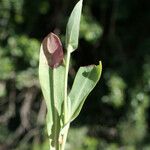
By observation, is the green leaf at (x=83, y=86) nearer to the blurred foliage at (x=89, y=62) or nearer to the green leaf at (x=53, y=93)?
the green leaf at (x=53, y=93)

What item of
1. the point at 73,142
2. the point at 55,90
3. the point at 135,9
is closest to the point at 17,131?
the point at 73,142

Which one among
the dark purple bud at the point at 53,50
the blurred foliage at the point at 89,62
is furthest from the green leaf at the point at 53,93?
the blurred foliage at the point at 89,62

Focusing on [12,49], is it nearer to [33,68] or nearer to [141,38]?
[33,68]

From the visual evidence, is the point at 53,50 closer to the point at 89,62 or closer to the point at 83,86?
the point at 83,86

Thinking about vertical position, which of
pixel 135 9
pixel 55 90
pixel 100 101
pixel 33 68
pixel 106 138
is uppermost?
pixel 55 90

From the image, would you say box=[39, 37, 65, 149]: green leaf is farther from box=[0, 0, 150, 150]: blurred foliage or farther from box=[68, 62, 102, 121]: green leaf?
box=[0, 0, 150, 150]: blurred foliage

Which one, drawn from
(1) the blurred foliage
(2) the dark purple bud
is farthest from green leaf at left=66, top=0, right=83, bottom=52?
(1) the blurred foliage
